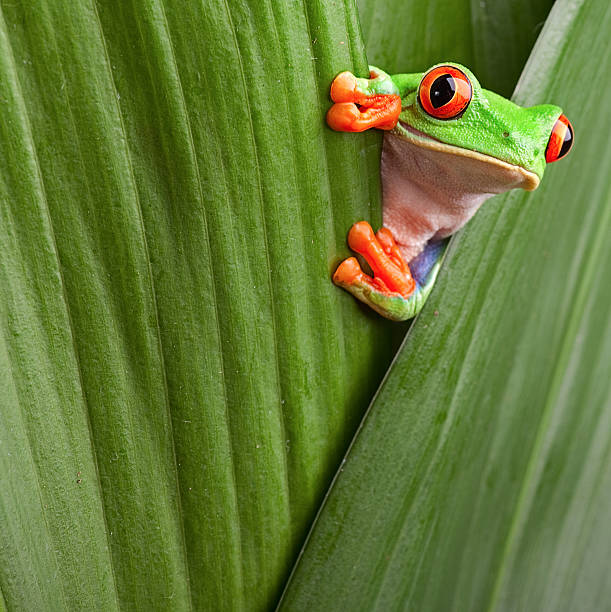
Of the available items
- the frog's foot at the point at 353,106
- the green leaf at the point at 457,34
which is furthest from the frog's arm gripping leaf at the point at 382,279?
the green leaf at the point at 457,34

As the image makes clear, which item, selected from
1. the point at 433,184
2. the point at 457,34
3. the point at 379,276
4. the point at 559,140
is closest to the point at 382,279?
the point at 379,276

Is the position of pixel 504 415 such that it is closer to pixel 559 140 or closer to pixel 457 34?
pixel 559 140

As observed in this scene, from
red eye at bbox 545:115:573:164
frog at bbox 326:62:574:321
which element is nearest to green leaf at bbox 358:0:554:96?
frog at bbox 326:62:574:321

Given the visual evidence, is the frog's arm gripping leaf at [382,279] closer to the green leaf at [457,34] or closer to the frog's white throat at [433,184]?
Answer: the frog's white throat at [433,184]

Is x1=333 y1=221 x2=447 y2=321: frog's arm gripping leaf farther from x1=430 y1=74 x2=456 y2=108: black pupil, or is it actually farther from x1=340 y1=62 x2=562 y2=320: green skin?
x1=430 y1=74 x2=456 y2=108: black pupil

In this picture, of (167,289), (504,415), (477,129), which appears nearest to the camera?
(167,289)

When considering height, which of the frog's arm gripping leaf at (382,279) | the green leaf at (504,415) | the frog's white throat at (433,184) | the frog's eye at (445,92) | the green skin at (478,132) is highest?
the frog's eye at (445,92)

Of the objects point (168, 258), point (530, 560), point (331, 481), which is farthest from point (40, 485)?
point (530, 560)
